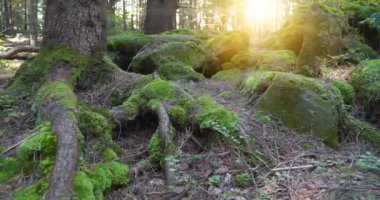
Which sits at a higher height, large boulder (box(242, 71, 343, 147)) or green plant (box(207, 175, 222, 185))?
large boulder (box(242, 71, 343, 147))

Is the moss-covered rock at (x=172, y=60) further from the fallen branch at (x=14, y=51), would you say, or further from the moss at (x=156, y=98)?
the fallen branch at (x=14, y=51)

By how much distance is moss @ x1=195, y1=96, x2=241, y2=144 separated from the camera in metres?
4.04

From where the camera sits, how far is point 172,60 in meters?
7.18

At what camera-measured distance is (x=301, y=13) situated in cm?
877

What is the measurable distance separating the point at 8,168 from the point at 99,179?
0.96 m

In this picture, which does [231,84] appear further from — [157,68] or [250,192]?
[250,192]

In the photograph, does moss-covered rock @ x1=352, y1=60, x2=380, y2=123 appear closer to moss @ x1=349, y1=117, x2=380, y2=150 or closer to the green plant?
moss @ x1=349, y1=117, x2=380, y2=150

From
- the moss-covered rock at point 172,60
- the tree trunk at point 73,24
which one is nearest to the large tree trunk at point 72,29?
the tree trunk at point 73,24

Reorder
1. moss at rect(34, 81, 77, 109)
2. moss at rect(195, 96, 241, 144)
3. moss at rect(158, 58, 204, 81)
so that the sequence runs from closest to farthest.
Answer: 1. moss at rect(195, 96, 241, 144)
2. moss at rect(34, 81, 77, 109)
3. moss at rect(158, 58, 204, 81)

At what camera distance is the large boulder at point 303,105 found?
4.80m

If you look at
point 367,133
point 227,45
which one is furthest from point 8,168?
point 227,45

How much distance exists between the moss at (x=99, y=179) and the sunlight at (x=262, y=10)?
2388 cm

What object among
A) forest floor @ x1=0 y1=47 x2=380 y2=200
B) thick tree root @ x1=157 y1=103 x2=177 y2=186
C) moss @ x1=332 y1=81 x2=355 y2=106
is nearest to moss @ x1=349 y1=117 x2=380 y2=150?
forest floor @ x1=0 y1=47 x2=380 y2=200

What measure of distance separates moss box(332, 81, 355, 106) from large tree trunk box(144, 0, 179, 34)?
7.38 m
